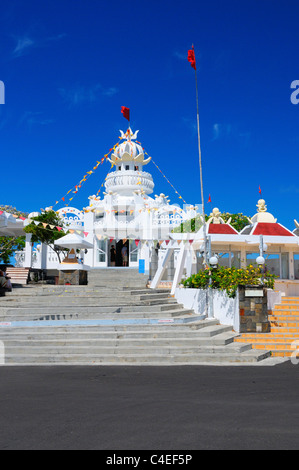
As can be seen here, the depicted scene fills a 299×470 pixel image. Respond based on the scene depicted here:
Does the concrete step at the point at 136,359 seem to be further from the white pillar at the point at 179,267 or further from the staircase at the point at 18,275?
the staircase at the point at 18,275

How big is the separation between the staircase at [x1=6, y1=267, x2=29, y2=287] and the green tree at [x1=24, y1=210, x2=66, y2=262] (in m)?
3.36

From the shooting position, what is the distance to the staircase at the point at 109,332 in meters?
9.90

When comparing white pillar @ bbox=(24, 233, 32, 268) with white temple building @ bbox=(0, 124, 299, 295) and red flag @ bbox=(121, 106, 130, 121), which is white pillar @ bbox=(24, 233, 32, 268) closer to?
white temple building @ bbox=(0, 124, 299, 295)

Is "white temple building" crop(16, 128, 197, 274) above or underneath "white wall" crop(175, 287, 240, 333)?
above

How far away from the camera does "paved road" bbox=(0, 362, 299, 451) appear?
15.0 feet

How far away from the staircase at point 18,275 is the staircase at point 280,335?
12.8m

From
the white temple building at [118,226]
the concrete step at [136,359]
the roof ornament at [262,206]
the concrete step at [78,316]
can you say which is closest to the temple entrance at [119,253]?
the white temple building at [118,226]

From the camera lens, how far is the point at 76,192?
30859 mm

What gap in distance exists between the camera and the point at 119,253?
104 ft

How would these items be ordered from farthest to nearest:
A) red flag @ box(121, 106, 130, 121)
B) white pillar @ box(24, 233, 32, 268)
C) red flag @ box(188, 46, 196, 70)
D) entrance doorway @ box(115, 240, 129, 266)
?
red flag @ box(121, 106, 130, 121), entrance doorway @ box(115, 240, 129, 266), white pillar @ box(24, 233, 32, 268), red flag @ box(188, 46, 196, 70)

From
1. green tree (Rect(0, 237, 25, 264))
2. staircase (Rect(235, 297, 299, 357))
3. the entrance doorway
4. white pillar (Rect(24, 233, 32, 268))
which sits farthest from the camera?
green tree (Rect(0, 237, 25, 264))

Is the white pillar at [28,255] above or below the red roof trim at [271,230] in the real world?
below

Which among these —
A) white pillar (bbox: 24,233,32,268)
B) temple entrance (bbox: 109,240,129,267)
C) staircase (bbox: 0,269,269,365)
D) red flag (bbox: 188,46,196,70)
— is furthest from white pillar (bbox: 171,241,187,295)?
temple entrance (bbox: 109,240,129,267)
